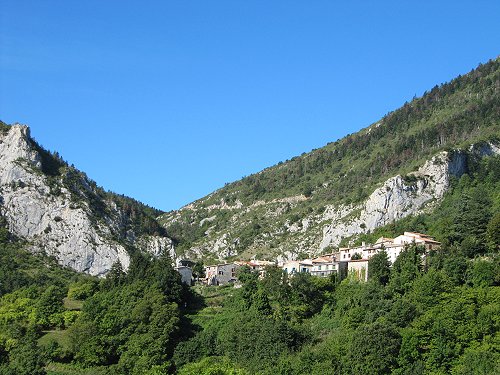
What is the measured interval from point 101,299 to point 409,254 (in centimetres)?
4038

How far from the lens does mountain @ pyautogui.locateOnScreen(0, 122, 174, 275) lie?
150125mm

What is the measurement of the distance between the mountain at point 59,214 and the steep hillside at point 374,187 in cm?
1858

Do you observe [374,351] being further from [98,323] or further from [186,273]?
[186,273]

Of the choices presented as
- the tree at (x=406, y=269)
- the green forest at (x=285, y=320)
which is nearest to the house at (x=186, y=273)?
the green forest at (x=285, y=320)

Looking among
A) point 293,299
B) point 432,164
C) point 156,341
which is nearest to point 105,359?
point 156,341

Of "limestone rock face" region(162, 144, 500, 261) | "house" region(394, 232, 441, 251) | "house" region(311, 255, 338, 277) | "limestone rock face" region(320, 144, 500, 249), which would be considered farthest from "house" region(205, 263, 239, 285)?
"house" region(394, 232, 441, 251)

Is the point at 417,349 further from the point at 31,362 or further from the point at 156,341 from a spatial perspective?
the point at 31,362

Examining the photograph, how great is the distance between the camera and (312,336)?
82.2m

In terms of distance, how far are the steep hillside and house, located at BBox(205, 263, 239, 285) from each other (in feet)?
77.2

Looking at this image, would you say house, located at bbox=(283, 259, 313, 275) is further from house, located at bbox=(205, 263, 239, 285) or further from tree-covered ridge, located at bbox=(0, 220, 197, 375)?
tree-covered ridge, located at bbox=(0, 220, 197, 375)

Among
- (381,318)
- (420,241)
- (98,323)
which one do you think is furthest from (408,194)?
(98,323)

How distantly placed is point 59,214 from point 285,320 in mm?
80464

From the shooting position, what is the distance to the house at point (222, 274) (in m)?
124

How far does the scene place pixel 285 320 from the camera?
87.5 metres
